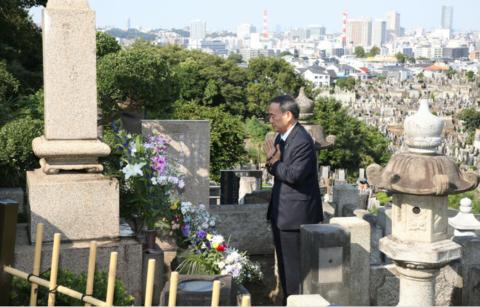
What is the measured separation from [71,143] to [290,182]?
5.79ft

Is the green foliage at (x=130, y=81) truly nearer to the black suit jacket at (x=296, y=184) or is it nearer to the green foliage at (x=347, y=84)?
the black suit jacket at (x=296, y=184)

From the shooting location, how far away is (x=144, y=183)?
6.02 meters

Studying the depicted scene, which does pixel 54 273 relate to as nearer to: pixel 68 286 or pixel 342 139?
pixel 68 286

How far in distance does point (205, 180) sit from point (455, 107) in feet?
311

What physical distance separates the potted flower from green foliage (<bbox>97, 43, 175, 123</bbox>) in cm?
506

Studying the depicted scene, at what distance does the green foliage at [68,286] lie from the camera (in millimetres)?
4820

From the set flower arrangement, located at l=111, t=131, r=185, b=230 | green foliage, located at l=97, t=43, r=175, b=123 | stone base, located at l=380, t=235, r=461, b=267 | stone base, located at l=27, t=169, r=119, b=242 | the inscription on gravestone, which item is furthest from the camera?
green foliage, located at l=97, t=43, r=175, b=123

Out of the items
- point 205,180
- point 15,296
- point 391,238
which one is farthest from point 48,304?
point 205,180

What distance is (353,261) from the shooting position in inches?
257

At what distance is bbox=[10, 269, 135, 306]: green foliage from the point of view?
4.82m

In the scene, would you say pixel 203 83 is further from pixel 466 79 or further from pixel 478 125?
pixel 466 79

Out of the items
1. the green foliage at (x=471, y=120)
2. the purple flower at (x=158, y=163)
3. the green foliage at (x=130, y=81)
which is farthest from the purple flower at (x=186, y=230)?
the green foliage at (x=471, y=120)

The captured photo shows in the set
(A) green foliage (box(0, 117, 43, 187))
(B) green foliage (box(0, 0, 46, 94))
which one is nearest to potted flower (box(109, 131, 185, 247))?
(A) green foliage (box(0, 117, 43, 187))

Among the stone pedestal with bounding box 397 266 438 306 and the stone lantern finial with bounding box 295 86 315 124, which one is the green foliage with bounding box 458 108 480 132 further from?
the stone pedestal with bounding box 397 266 438 306
